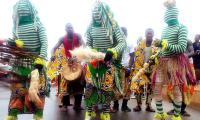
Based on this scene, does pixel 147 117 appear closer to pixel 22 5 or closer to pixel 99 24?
pixel 99 24

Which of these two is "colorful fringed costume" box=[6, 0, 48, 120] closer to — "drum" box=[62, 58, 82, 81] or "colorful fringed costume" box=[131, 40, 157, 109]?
"drum" box=[62, 58, 82, 81]

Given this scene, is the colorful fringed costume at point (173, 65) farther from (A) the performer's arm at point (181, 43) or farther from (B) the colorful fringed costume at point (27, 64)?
(B) the colorful fringed costume at point (27, 64)

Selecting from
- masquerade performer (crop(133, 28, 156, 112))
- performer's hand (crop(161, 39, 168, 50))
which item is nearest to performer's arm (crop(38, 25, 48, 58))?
performer's hand (crop(161, 39, 168, 50))

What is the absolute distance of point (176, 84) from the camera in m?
7.95

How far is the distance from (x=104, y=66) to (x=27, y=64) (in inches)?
53.5

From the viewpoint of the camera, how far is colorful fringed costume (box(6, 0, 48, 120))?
6.77m

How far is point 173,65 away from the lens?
7.98 meters

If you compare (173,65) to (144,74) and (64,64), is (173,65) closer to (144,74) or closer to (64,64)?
(144,74)

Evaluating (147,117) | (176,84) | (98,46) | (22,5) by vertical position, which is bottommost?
(147,117)

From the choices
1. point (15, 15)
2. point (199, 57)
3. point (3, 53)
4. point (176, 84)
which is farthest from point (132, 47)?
point (3, 53)

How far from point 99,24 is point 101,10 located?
0.23 m

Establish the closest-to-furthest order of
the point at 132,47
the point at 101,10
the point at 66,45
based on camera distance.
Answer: the point at 101,10 → the point at 66,45 → the point at 132,47

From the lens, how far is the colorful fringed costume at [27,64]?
6.77m

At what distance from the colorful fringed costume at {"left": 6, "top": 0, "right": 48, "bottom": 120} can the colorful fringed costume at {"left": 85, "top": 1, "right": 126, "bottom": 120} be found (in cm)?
91
